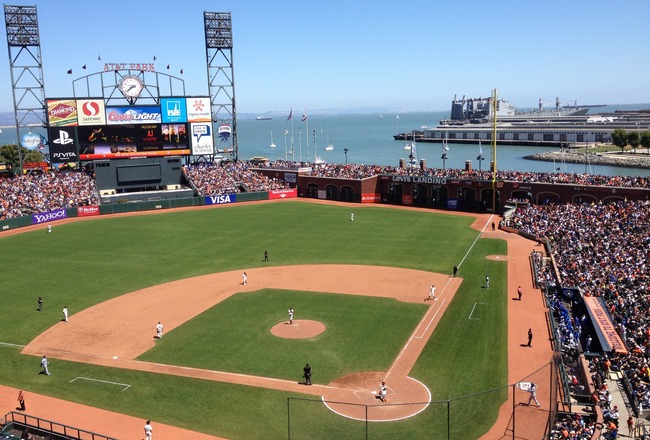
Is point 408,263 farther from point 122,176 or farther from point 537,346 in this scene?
point 122,176

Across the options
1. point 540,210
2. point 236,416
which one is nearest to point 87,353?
point 236,416

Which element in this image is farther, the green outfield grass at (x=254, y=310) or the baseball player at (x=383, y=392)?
the baseball player at (x=383, y=392)

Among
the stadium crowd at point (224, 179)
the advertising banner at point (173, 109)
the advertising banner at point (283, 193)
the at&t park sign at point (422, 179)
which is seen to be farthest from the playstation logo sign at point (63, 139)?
the at&t park sign at point (422, 179)

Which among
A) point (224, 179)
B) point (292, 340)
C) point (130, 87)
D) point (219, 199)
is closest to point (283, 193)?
point (224, 179)

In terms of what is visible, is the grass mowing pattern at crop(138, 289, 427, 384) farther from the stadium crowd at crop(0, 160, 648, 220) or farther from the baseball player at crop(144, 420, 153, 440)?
the stadium crowd at crop(0, 160, 648, 220)

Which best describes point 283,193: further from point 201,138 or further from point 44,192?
point 44,192

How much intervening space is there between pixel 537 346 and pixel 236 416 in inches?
608

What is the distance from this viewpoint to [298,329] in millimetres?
30109

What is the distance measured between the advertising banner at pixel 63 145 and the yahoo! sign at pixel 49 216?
7.93 meters

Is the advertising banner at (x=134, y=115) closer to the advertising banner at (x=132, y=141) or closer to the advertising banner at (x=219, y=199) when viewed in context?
the advertising banner at (x=132, y=141)

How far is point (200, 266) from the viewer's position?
1729 inches

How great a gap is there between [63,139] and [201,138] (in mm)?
17547

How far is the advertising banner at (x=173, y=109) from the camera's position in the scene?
240 ft

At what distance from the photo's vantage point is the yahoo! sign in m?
61.4
